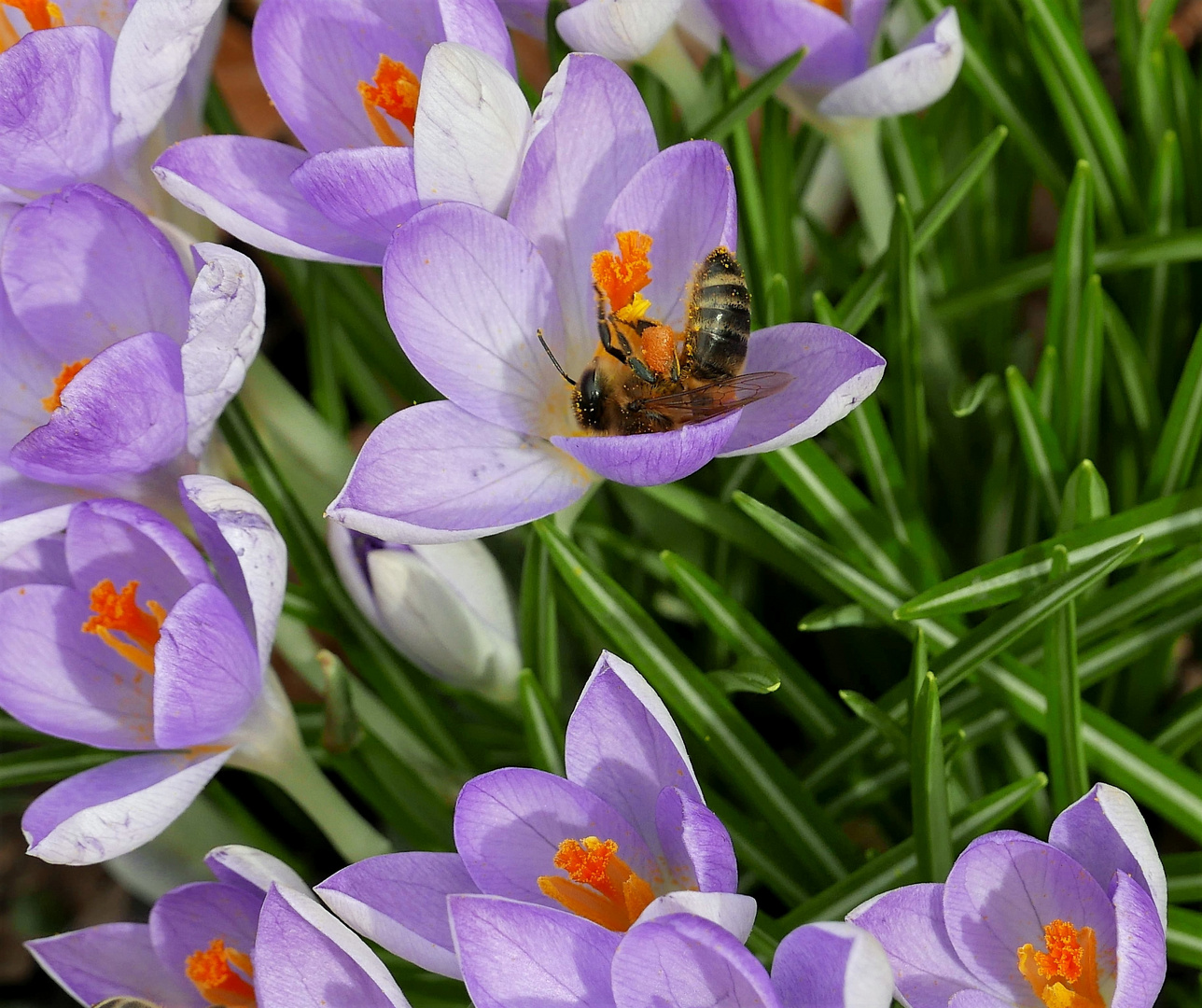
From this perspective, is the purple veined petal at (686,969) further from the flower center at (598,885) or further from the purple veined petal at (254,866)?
the purple veined petal at (254,866)

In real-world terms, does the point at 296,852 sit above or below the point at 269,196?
below

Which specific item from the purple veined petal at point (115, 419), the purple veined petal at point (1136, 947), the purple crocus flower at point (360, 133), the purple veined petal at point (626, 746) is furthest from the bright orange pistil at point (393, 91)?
the purple veined petal at point (1136, 947)

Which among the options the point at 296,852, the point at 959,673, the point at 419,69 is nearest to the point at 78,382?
the point at 419,69

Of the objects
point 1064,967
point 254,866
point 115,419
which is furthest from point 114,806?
point 1064,967

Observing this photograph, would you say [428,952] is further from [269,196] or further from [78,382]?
[269,196]

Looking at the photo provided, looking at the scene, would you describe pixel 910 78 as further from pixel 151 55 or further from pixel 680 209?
pixel 151 55
